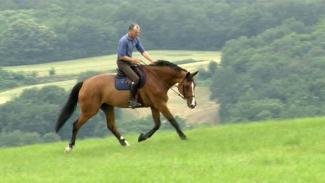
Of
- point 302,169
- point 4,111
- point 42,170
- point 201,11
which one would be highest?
point 302,169

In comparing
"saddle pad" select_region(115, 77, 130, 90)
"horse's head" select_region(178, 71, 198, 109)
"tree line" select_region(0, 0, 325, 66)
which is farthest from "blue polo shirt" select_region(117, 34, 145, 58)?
"tree line" select_region(0, 0, 325, 66)

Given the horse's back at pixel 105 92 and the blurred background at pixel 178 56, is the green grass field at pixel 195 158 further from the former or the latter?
the blurred background at pixel 178 56

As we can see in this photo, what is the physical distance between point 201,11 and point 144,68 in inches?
5931

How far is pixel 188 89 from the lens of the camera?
17703 mm

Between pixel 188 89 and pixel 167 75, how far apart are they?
1.98 ft

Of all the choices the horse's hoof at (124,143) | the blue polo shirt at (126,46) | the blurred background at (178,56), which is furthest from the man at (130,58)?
the blurred background at (178,56)

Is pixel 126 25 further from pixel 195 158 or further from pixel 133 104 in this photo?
pixel 195 158

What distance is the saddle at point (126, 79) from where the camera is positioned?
57.7 feet

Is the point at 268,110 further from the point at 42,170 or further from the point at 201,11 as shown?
the point at 201,11

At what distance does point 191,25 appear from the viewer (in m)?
154

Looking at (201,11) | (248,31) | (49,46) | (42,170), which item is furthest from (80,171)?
(201,11)

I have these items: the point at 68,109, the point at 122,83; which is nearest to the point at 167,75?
the point at 122,83

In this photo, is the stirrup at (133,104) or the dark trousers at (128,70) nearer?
the dark trousers at (128,70)

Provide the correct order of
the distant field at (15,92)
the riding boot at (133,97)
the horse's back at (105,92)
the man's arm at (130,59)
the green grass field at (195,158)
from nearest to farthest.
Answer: the green grass field at (195,158)
the man's arm at (130,59)
the riding boot at (133,97)
the horse's back at (105,92)
the distant field at (15,92)
